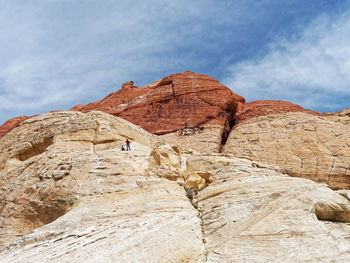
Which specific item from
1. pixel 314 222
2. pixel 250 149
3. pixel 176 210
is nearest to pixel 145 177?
pixel 176 210

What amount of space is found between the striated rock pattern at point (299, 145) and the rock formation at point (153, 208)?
26.1ft

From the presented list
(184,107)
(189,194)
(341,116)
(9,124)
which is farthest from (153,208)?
(9,124)

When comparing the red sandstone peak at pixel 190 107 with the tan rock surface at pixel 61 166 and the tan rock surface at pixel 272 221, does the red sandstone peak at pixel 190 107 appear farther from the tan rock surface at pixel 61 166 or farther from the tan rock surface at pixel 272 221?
the tan rock surface at pixel 272 221

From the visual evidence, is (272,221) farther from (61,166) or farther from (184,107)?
(184,107)

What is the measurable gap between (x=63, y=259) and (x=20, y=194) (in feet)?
23.2

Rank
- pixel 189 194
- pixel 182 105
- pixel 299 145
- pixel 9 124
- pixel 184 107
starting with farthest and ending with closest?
pixel 9 124 → pixel 182 105 → pixel 184 107 → pixel 299 145 → pixel 189 194

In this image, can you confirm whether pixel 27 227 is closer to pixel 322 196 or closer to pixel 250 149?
pixel 322 196

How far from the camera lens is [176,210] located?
1024cm

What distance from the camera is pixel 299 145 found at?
24.4 m

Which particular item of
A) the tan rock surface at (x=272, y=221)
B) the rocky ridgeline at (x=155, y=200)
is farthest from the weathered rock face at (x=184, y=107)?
the tan rock surface at (x=272, y=221)

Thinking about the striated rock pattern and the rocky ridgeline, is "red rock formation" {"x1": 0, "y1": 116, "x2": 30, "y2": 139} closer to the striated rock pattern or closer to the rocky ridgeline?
the rocky ridgeline

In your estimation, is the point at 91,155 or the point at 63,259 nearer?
the point at 63,259

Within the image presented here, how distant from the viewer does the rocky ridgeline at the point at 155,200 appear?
821cm

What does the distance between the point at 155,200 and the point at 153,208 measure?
61cm
